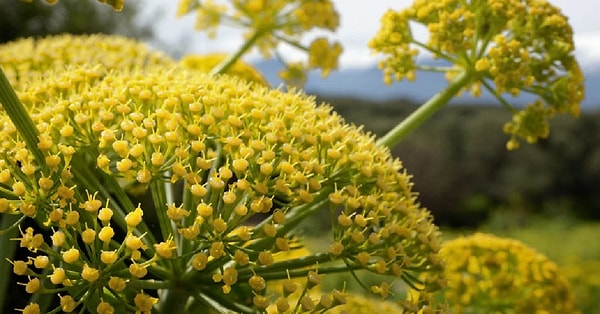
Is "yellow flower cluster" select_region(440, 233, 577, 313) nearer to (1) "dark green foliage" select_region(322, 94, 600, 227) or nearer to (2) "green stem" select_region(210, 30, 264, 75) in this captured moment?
(2) "green stem" select_region(210, 30, 264, 75)

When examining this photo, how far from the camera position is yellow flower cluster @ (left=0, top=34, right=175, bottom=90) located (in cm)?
168

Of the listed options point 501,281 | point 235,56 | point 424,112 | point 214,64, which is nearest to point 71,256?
point 424,112

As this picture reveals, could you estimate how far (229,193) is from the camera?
3.46 ft

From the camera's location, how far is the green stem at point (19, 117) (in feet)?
3.08

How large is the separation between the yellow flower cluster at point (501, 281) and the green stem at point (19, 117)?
1029mm

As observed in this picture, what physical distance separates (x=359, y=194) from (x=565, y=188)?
27.4m

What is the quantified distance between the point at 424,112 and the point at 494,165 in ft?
87.1

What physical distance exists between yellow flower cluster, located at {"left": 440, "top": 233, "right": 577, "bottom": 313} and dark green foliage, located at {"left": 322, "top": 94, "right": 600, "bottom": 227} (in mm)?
22435

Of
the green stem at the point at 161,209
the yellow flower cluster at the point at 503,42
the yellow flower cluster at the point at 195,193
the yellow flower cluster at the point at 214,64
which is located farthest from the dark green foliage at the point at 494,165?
the green stem at the point at 161,209

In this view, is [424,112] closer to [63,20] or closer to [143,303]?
[143,303]

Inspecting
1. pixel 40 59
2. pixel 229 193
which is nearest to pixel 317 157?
pixel 229 193

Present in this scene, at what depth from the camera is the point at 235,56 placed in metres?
1.85

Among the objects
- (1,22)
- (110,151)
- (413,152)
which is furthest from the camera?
(413,152)

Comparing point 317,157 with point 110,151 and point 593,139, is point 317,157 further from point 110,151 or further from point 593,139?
point 593,139
